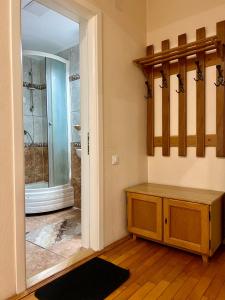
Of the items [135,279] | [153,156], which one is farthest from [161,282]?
[153,156]

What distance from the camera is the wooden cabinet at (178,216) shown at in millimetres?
2027

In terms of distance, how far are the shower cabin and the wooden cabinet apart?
1.63 m

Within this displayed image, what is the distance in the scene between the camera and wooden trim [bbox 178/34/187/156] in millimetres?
2531

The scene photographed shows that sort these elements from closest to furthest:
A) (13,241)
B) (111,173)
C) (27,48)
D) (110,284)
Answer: (13,241) → (110,284) → (111,173) → (27,48)

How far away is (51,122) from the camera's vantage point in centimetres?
409

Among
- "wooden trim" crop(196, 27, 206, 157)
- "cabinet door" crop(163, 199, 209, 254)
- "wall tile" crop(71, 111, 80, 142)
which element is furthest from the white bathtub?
"wooden trim" crop(196, 27, 206, 157)

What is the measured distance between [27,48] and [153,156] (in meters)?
3.06

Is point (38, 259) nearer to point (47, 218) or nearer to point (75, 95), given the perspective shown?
point (47, 218)

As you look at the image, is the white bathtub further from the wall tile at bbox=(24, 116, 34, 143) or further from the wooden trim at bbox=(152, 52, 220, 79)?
the wooden trim at bbox=(152, 52, 220, 79)

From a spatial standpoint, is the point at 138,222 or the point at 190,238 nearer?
the point at 190,238

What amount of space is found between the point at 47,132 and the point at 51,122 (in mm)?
233

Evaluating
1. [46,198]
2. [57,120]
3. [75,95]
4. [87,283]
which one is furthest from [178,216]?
[57,120]

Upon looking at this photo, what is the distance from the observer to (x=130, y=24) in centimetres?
262

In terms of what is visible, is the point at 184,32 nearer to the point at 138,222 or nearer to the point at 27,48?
the point at 138,222
